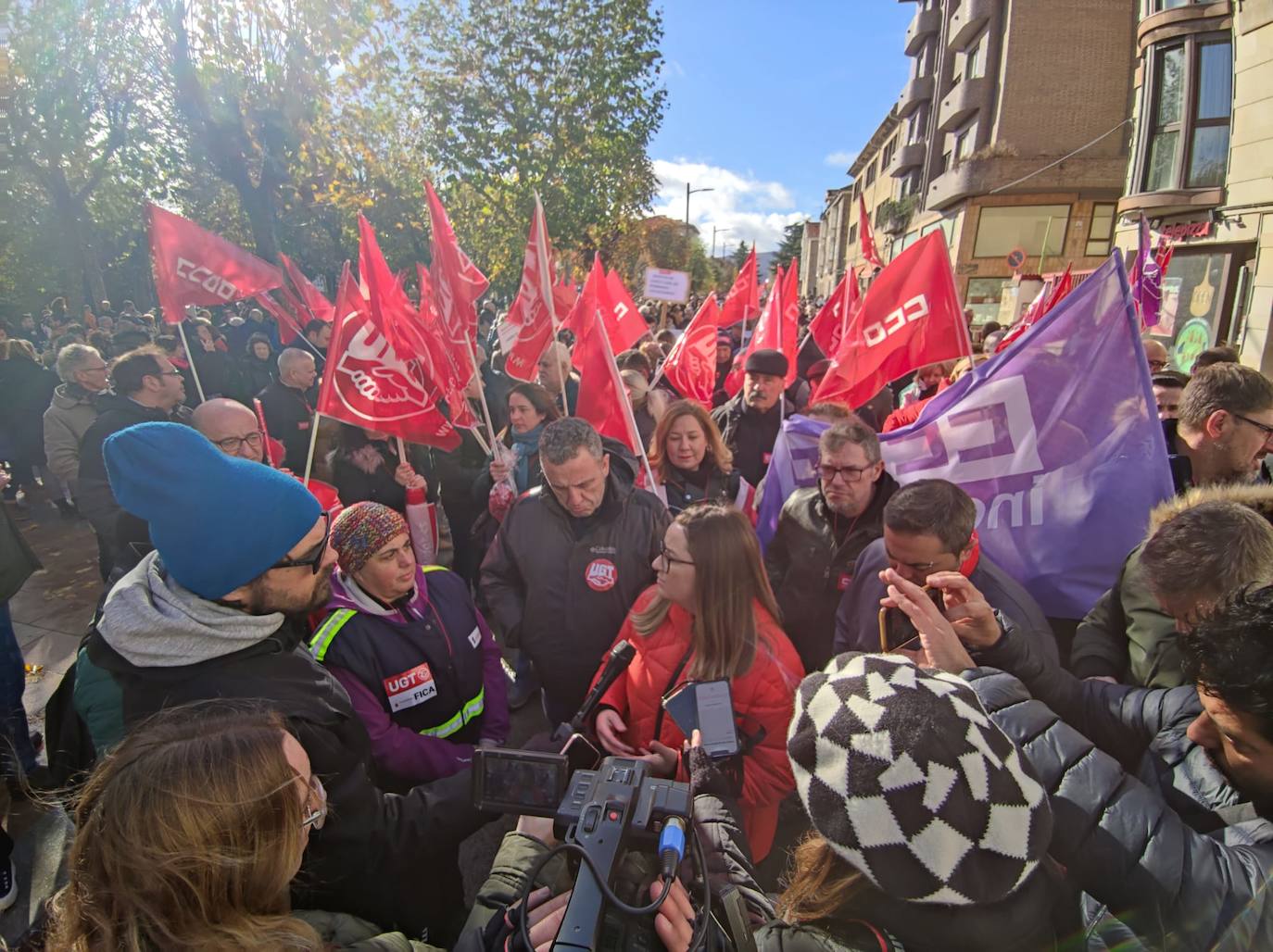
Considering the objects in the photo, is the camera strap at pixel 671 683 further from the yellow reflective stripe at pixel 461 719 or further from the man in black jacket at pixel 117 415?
the man in black jacket at pixel 117 415

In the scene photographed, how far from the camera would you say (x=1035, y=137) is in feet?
68.8

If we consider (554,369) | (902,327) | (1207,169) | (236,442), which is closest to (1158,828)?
(902,327)

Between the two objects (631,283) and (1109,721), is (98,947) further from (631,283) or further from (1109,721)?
(631,283)

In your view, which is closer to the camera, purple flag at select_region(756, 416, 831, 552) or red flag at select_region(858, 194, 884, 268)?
purple flag at select_region(756, 416, 831, 552)

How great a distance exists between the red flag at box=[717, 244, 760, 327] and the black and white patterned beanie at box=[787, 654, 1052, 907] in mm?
6569

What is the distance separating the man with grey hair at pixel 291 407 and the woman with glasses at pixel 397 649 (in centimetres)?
379

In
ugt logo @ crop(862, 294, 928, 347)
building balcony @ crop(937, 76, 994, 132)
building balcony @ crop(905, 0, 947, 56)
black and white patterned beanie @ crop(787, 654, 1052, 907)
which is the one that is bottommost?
black and white patterned beanie @ crop(787, 654, 1052, 907)

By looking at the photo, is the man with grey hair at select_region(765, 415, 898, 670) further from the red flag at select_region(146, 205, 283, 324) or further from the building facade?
the building facade

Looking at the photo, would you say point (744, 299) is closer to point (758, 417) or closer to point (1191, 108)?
point (758, 417)

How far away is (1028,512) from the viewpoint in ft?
9.03

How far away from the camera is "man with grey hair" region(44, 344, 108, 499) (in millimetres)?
→ 5285

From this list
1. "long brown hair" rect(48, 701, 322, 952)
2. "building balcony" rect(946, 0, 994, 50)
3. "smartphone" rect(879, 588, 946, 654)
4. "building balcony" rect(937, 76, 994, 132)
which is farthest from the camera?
"building balcony" rect(946, 0, 994, 50)

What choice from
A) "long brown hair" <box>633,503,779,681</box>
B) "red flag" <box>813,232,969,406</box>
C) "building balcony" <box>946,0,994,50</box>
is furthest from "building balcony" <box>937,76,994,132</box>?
"long brown hair" <box>633,503,779,681</box>

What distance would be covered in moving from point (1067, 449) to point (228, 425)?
3.84 meters
